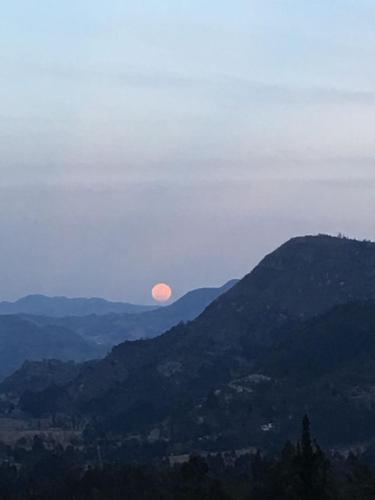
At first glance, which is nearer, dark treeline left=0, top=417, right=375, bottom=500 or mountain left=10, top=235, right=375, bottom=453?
dark treeline left=0, top=417, right=375, bottom=500

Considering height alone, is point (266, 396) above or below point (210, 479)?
above

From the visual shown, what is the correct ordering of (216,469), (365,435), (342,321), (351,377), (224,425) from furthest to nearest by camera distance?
(342,321) → (351,377) → (224,425) → (365,435) → (216,469)

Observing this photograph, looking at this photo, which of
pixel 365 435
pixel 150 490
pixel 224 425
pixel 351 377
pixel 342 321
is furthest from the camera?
pixel 342 321

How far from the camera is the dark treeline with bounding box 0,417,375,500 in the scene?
203 ft

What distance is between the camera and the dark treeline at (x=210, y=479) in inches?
2438

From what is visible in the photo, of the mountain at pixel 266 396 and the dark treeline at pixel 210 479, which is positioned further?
the mountain at pixel 266 396

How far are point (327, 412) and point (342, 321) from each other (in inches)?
1821

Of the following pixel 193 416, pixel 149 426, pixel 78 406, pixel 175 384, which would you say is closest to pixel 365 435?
pixel 193 416

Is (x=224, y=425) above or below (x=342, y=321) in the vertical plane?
below

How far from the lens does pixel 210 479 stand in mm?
86750

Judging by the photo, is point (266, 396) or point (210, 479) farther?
point (266, 396)

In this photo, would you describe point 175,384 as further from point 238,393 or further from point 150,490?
point 150,490

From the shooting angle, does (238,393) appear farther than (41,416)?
No

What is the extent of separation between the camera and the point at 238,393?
163m
